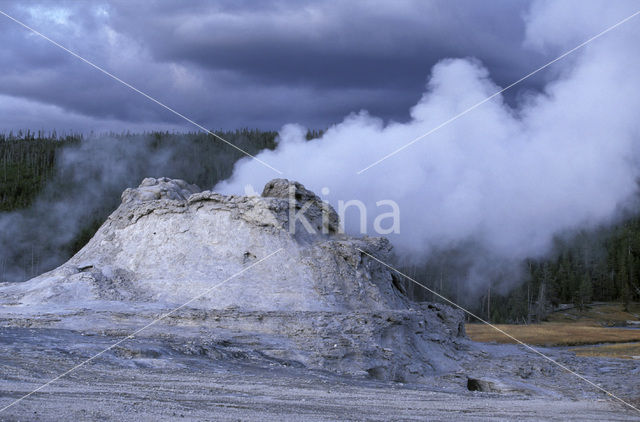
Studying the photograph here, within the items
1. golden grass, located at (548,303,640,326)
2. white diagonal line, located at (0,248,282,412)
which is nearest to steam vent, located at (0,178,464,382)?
white diagonal line, located at (0,248,282,412)

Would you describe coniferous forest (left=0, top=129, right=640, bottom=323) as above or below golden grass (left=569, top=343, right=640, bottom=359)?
above

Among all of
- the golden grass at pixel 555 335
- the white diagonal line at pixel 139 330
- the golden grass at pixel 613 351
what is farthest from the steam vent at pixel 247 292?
the golden grass at pixel 555 335

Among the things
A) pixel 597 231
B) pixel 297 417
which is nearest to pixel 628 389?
pixel 297 417

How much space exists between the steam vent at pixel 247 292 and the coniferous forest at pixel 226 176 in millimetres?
40100

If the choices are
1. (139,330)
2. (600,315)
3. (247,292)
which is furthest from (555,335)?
(139,330)

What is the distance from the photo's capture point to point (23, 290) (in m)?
23.9

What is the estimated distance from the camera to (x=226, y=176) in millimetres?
88062

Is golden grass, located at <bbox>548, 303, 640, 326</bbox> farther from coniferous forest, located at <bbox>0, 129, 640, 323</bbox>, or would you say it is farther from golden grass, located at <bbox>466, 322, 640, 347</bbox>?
golden grass, located at <bbox>466, 322, 640, 347</bbox>

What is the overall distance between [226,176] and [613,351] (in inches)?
2373

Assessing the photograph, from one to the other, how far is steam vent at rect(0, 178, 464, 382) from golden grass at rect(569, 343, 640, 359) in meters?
11.2

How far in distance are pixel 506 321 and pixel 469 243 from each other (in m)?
8.36

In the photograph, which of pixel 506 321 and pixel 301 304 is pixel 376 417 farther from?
pixel 506 321

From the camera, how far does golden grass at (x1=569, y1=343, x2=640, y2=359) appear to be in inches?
1322

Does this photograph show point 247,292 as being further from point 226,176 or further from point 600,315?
point 226,176
